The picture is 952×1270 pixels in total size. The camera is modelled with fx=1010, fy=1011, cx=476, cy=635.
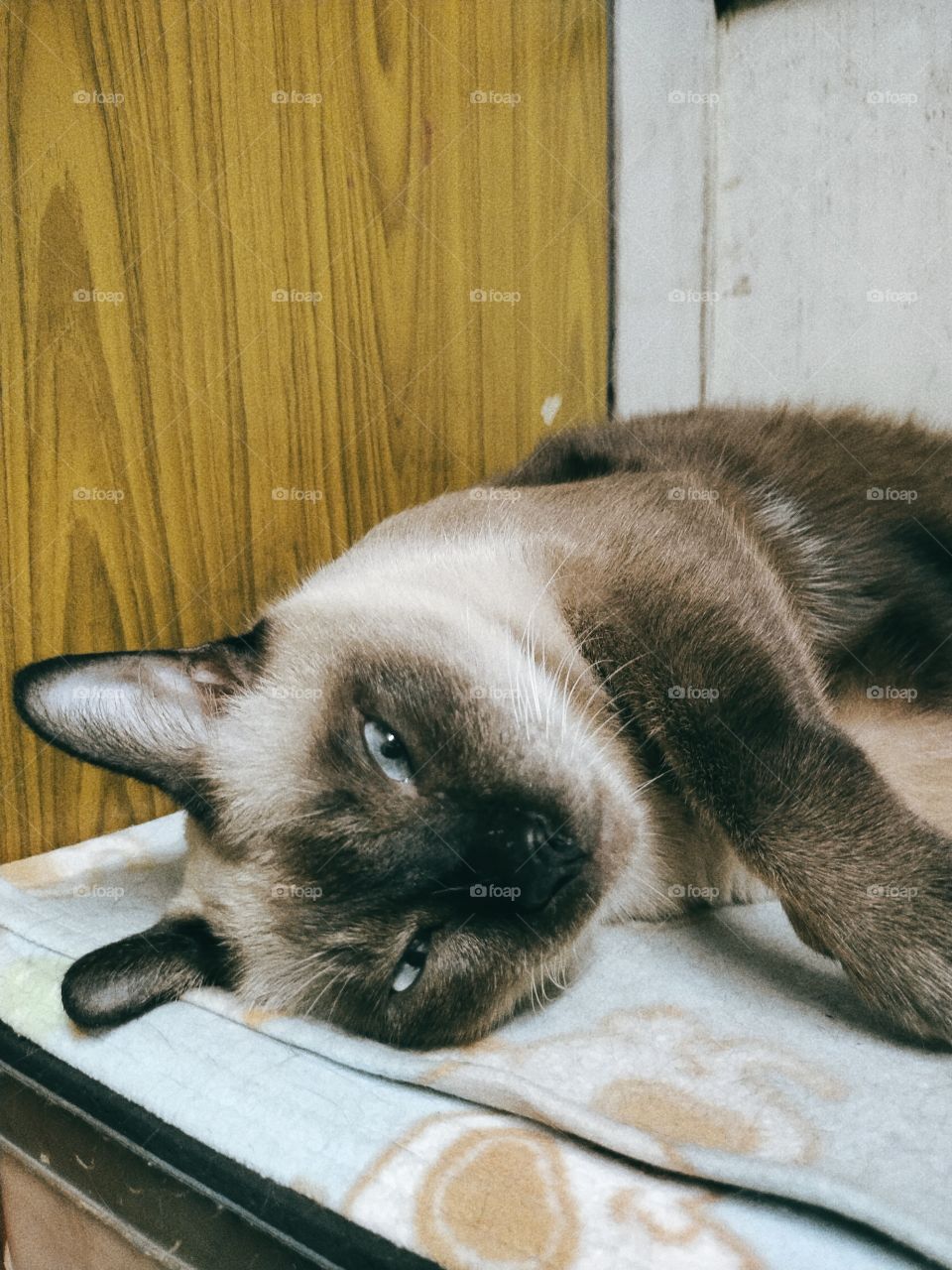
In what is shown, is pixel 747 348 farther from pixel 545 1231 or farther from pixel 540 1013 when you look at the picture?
pixel 545 1231

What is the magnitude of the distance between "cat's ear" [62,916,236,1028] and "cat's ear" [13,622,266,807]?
18 cm

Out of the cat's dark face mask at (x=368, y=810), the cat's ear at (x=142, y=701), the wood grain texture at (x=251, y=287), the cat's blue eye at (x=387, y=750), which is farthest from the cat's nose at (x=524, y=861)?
the wood grain texture at (x=251, y=287)

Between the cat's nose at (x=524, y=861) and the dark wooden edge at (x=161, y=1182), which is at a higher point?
the cat's nose at (x=524, y=861)

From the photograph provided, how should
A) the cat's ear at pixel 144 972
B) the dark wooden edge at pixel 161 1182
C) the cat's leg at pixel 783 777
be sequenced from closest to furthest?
the dark wooden edge at pixel 161 1182 < the cat's leg at pixel 783 777 < the cat's ear at pixel 144 972

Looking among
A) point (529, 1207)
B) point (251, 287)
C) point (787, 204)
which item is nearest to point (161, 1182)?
point (529, 1207)

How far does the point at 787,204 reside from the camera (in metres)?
2.22

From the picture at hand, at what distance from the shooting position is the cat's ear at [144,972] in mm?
1189

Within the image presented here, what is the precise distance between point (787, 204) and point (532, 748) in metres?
1.63

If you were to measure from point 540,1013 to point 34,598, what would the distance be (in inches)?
40.3

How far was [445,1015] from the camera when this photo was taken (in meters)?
1.14

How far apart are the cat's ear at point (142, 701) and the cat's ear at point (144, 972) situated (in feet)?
0.58

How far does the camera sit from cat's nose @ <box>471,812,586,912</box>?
42.9 inches

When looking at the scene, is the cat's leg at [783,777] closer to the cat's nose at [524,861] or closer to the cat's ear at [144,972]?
the cat's nose at [524,861]

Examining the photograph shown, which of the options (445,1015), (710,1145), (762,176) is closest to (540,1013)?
(445,1015)
